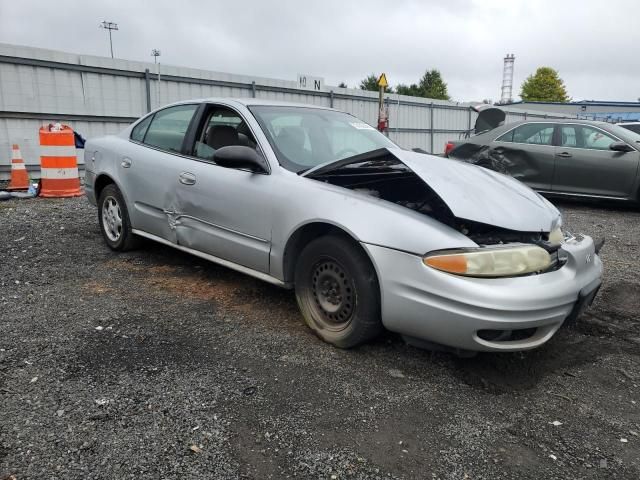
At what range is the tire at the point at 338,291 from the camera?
2896 mm

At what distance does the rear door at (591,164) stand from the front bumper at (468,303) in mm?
5768

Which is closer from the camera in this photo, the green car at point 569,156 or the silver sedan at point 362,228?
the silver sedan at point 362,228

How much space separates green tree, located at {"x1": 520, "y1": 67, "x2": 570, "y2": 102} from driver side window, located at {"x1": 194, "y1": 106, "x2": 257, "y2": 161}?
66.4 metres

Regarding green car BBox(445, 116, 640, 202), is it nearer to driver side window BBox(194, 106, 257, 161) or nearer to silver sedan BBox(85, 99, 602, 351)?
silver sedan BBox(85, 99, 602, 351)

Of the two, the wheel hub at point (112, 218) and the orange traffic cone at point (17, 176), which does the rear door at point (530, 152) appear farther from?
the orange traffic cone at point (17, 176)

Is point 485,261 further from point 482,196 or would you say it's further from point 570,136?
point 570,136

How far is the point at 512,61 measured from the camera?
68.4 m

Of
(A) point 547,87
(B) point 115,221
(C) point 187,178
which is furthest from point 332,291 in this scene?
(A) point 547,87

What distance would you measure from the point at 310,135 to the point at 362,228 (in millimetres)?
1318

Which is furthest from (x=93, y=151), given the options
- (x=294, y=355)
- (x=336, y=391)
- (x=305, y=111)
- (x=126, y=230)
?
(x=336, y=391)

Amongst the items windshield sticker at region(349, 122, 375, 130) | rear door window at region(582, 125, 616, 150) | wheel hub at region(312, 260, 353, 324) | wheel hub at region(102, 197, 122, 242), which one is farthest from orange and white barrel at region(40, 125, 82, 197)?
rear door window at region(582, 125, 616, 150)

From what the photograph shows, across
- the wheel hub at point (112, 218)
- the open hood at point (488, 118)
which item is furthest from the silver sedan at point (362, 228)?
the open hood at point (488, 118)

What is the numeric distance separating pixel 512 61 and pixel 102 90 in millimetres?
68380

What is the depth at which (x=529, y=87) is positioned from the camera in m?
66.3
